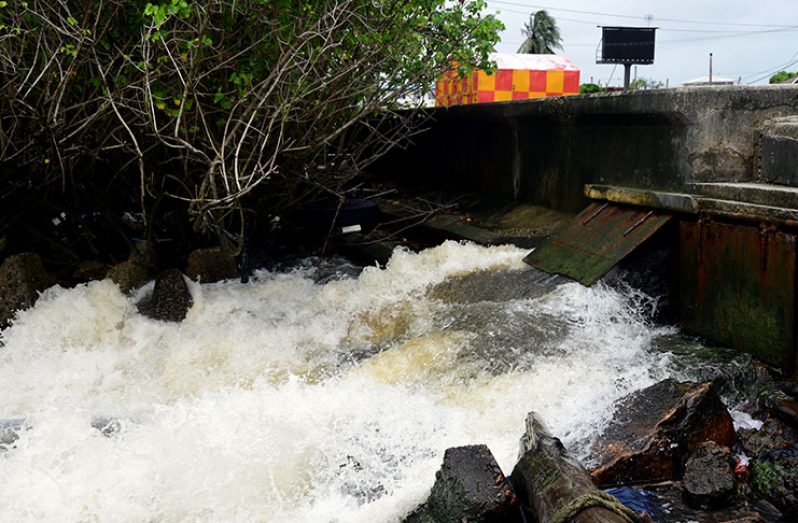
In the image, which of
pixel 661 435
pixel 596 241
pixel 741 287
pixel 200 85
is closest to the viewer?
pixel 661 435

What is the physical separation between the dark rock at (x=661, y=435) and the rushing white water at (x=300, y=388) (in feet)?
0.63

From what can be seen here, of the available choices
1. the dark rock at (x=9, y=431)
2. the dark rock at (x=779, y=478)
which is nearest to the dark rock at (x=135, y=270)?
the dark rock at (x=9, y=431)

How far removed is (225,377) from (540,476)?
2.23 meters

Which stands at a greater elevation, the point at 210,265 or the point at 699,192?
the point at 699,192

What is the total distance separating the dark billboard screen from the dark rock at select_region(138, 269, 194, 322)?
609 inches

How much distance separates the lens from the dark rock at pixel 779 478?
2.93 m

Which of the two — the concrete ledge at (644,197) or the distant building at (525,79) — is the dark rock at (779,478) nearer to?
the concrete ledge at (644,197)

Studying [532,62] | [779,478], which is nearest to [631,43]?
[532,62]

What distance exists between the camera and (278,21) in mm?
5172

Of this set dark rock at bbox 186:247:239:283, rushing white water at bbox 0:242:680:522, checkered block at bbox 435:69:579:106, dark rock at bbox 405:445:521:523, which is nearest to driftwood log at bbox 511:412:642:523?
dark rock at bbox 405:445:521:523

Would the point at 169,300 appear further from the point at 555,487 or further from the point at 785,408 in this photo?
the point at 785,408

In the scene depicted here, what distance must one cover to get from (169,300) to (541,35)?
47.4 meters

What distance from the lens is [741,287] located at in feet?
13.6

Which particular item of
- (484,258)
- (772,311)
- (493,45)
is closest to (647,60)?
(493,45)
